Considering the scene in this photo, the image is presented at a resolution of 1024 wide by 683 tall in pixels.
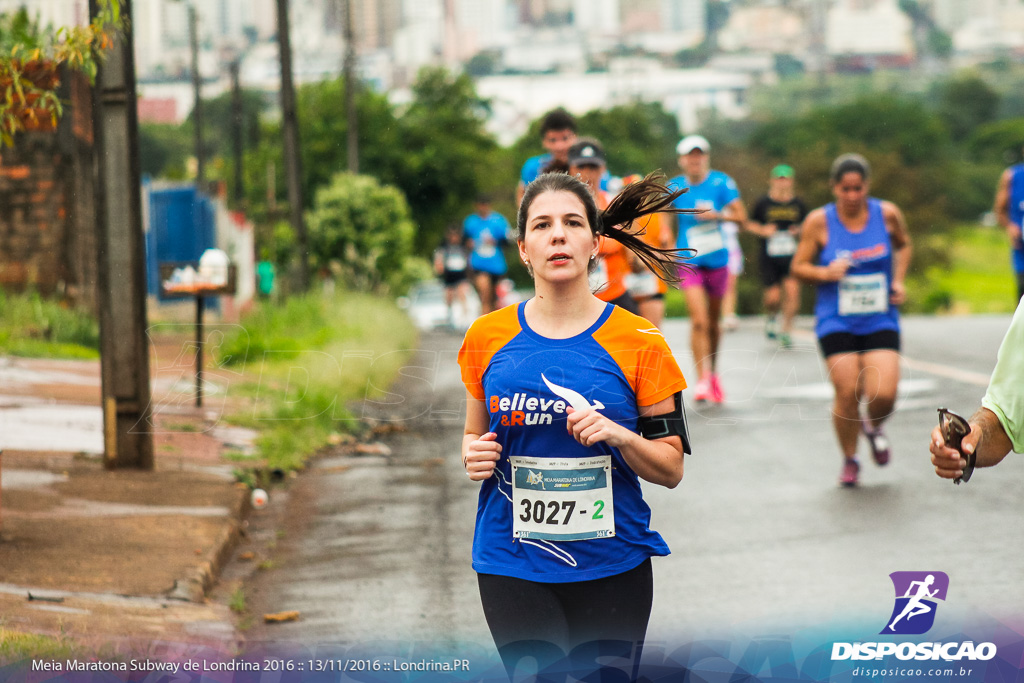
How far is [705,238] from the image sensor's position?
35.1ft

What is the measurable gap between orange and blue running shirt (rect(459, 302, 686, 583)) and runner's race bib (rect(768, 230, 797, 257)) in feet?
41.5

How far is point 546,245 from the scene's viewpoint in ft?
11.2

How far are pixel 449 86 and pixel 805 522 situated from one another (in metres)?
Answer: 40.4

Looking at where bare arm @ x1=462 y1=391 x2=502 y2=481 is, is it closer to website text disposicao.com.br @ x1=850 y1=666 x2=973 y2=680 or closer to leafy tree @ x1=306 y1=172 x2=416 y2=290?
website text disposicao.com.br @ x1=850 y1=666 x2=973 y2=680

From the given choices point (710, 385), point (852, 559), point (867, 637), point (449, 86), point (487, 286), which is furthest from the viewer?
point (449, 86)

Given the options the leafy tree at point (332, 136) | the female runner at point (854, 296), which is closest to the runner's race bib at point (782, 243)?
the female runner at point (854, 296)

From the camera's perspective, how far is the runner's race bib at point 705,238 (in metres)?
10.6

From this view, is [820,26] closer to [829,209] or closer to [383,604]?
[829,209]

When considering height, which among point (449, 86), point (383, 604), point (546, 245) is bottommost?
point (383, 604)

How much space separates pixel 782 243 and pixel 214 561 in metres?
10.7

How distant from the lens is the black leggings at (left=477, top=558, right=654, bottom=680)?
3346mm

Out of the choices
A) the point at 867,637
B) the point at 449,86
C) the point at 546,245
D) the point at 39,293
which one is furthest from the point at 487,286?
the point at 449,86

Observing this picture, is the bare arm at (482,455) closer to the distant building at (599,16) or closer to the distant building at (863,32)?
the distant building at (599,16)

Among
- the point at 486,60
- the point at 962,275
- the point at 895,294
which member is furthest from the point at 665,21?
the point at 962,275
